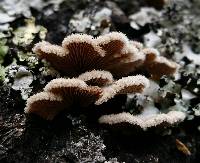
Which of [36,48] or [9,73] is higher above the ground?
[36,48]

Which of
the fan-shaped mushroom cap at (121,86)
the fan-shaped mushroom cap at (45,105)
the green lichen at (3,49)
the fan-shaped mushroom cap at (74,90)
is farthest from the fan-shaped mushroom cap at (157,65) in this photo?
the green lichen at (3,49)

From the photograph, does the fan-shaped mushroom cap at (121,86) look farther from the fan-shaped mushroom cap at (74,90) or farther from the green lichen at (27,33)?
the green lichen at (27,33)

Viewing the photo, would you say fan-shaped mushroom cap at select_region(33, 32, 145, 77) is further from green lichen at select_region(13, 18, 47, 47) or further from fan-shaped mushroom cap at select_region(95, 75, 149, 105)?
green lichen at select_region(13, 18, 47, 47)

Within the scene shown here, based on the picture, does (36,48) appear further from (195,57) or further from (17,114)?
(195,57)

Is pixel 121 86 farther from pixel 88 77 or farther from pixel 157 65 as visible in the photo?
pixel 157 65

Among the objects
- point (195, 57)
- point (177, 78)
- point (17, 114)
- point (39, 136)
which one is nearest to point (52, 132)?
point (39, 136)

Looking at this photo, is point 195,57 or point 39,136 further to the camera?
point 195,57

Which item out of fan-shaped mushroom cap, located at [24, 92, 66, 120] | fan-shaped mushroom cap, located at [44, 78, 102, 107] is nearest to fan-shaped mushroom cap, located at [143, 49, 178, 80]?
fan-shaped mushroom cap, located at [44, 78, 102, 107]
